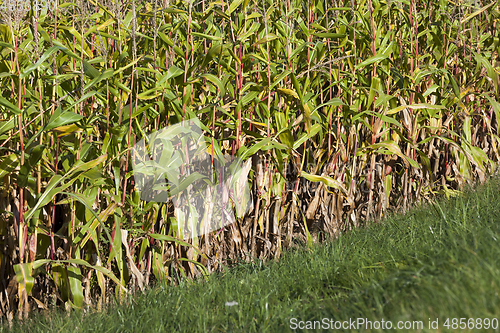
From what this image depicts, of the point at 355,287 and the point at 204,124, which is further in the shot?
the point at 204,124

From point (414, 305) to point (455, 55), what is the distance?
9.61 feet

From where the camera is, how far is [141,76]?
2.75m

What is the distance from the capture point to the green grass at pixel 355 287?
1.56 meters

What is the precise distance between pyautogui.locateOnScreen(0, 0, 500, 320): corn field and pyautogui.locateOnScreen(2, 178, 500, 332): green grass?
10.5 inches

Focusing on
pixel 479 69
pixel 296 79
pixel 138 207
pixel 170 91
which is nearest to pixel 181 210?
pixel 138 207

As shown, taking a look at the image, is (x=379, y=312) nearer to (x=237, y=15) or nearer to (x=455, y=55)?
(x=237, y=15)

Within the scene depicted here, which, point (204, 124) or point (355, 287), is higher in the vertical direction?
point (204, 124)

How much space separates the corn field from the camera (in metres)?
A: 2.40

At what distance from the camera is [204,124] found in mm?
2787

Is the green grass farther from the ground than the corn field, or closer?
closer

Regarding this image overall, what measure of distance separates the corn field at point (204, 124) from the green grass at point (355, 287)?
268 millimetres

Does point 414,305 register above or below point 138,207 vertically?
below

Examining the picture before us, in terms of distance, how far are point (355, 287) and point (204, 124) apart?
145 centimetres

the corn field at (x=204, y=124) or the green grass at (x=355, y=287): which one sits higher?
the corn field at (x=204, y=124)
